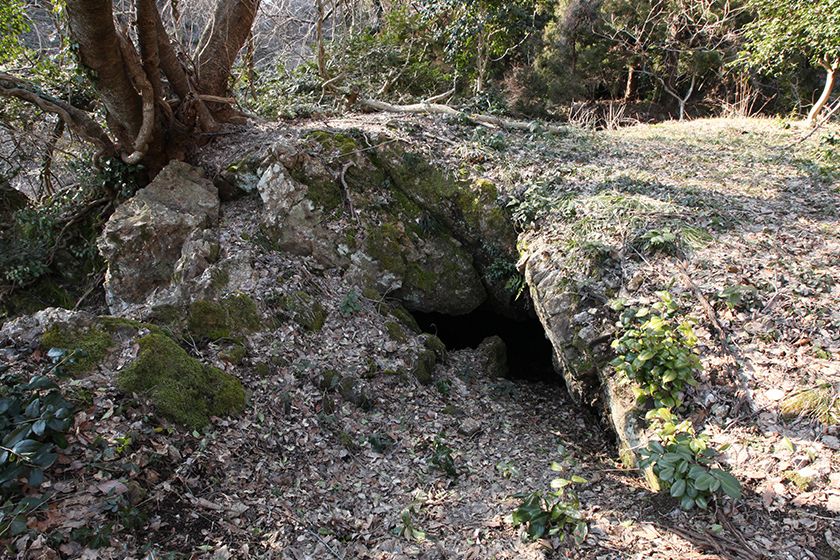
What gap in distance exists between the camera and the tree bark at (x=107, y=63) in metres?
4.69

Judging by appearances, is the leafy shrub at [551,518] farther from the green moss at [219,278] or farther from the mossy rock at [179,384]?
the green moss at [219,278]

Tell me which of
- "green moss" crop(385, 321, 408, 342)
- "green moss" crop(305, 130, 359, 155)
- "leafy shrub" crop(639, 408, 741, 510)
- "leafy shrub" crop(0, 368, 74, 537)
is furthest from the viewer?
"green moss" crop(305, 130, 359, 155)

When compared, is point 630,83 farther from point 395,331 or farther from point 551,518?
point 551,518

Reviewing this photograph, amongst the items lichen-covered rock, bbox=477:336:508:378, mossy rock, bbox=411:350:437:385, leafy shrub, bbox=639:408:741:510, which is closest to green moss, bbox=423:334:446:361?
mossy rock, bbox=411:350:437:385

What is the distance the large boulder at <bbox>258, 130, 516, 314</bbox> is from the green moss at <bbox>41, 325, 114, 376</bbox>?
2530mm

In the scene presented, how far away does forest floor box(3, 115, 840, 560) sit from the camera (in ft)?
8.94

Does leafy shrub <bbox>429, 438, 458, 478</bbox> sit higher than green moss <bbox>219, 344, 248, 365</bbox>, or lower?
lower

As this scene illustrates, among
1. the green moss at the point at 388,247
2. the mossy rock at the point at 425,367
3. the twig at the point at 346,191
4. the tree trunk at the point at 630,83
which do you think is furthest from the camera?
the tree trunk at the point at 630,83

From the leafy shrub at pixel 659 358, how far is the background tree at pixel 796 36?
29.5ft

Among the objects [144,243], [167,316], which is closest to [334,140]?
[144,243]

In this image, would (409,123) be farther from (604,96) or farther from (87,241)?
(604,96)

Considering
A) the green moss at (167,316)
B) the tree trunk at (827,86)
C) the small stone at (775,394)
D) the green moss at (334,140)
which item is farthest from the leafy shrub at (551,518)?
the tree trunk at (827,86)

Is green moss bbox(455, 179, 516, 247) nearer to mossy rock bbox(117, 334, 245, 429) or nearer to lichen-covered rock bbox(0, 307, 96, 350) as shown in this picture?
mossy rock bbox(117, 334, 245, 429)

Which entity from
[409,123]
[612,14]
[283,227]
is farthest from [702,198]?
[612,14]
